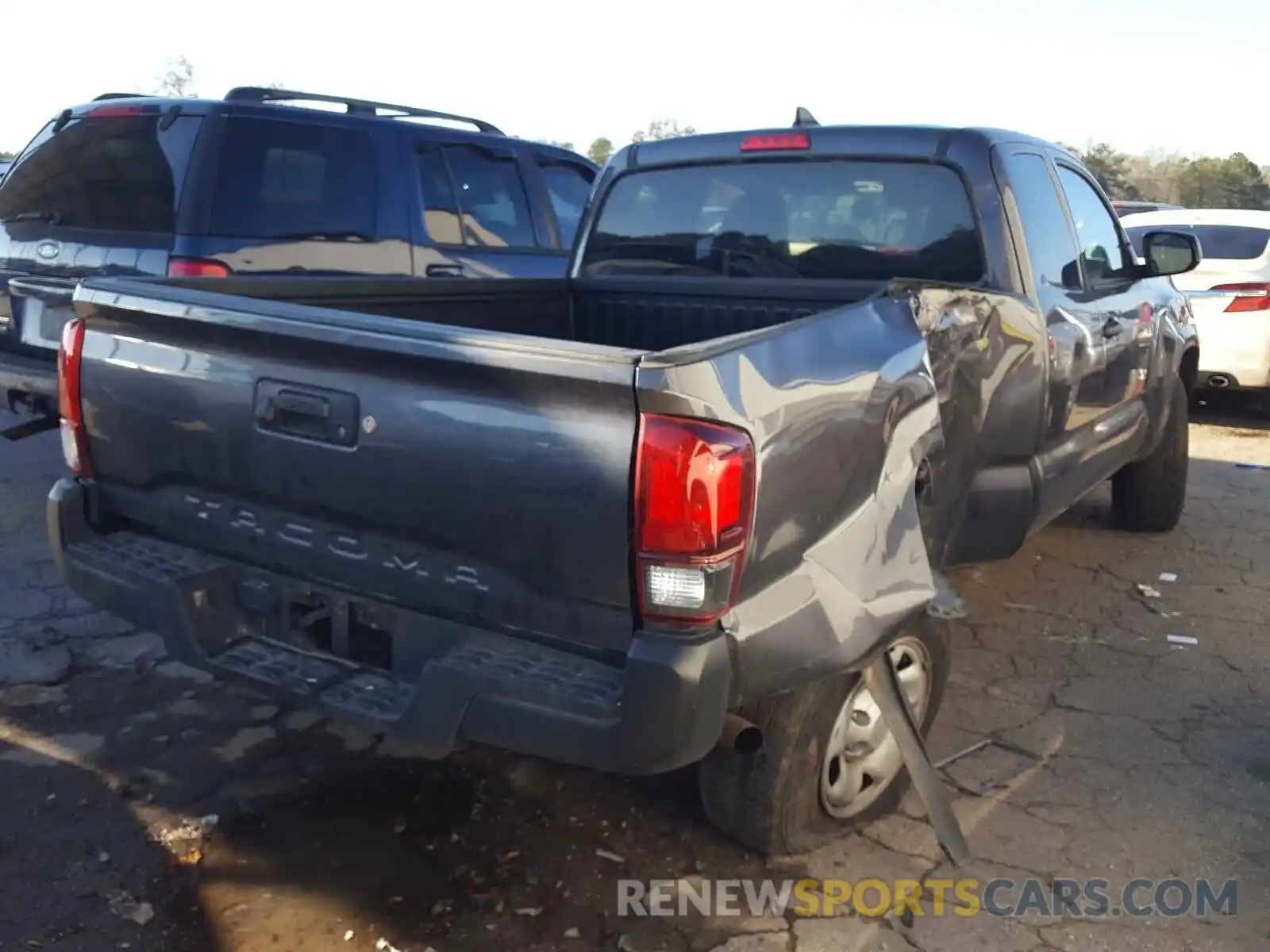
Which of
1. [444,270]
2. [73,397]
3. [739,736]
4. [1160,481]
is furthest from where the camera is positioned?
[444,270]

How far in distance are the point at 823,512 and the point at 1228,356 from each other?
7.75 meters

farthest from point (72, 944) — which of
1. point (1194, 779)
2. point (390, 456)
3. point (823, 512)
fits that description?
point (1194, 779)

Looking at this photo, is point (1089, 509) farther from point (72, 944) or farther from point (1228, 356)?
point (72, 944)

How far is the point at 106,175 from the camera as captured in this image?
563 centimetres

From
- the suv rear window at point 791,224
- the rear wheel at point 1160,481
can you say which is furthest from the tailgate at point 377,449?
the rear wheel at point 1160,481

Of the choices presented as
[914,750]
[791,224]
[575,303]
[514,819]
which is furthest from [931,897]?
[575,303]

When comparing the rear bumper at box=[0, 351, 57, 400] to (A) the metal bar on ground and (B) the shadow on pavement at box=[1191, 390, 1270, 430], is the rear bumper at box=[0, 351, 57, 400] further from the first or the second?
(B) the shadow on pavement at box=[1191, 390, 1270, 430]

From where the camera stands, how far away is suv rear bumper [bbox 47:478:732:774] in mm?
2338

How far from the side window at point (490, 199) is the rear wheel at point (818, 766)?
4318 mm

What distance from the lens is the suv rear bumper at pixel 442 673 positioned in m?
2.34

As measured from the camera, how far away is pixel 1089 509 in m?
6.78

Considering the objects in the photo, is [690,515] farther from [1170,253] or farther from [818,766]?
[1170,253]

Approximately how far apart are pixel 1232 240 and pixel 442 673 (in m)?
9.13

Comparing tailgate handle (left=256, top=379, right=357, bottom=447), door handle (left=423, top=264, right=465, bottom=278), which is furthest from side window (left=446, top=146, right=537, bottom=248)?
tailgate handle (left=256, top=379, right=357, bottom=447)
